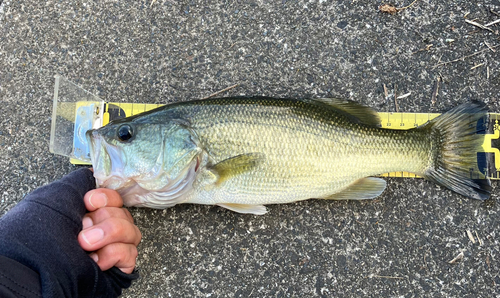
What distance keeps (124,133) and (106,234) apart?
2.27 feet

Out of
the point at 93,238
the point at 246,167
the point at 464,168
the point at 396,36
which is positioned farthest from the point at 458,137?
the point at 93,238

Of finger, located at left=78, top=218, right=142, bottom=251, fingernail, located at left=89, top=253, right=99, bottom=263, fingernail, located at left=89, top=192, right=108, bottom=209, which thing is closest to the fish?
fingernail, located at left=89, top=192, right=108, bottom=209

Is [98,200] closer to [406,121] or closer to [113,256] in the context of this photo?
[113,256]

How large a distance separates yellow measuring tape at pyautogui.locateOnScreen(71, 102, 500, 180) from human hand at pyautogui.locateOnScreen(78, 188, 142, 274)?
779 mm

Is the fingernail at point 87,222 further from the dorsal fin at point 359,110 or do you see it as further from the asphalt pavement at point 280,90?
the dorsal fin at point 359,110

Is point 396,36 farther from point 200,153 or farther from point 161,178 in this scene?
point 161,178

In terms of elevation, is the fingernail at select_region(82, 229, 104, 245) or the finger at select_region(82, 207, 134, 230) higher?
the finger at select_region(82, 207, 134, 230)

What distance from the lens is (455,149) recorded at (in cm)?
255

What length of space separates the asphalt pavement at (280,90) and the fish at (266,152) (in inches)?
11.6

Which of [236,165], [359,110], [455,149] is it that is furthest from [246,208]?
[455,149]

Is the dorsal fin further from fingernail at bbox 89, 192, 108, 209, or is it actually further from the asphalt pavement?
fingernail at bbox 89, 192, 108, 209

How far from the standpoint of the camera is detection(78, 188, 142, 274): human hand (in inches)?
78.3

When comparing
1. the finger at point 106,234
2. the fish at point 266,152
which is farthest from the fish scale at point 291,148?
the finger at point 106,234

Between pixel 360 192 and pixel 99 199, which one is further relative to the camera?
pixel 360 192
